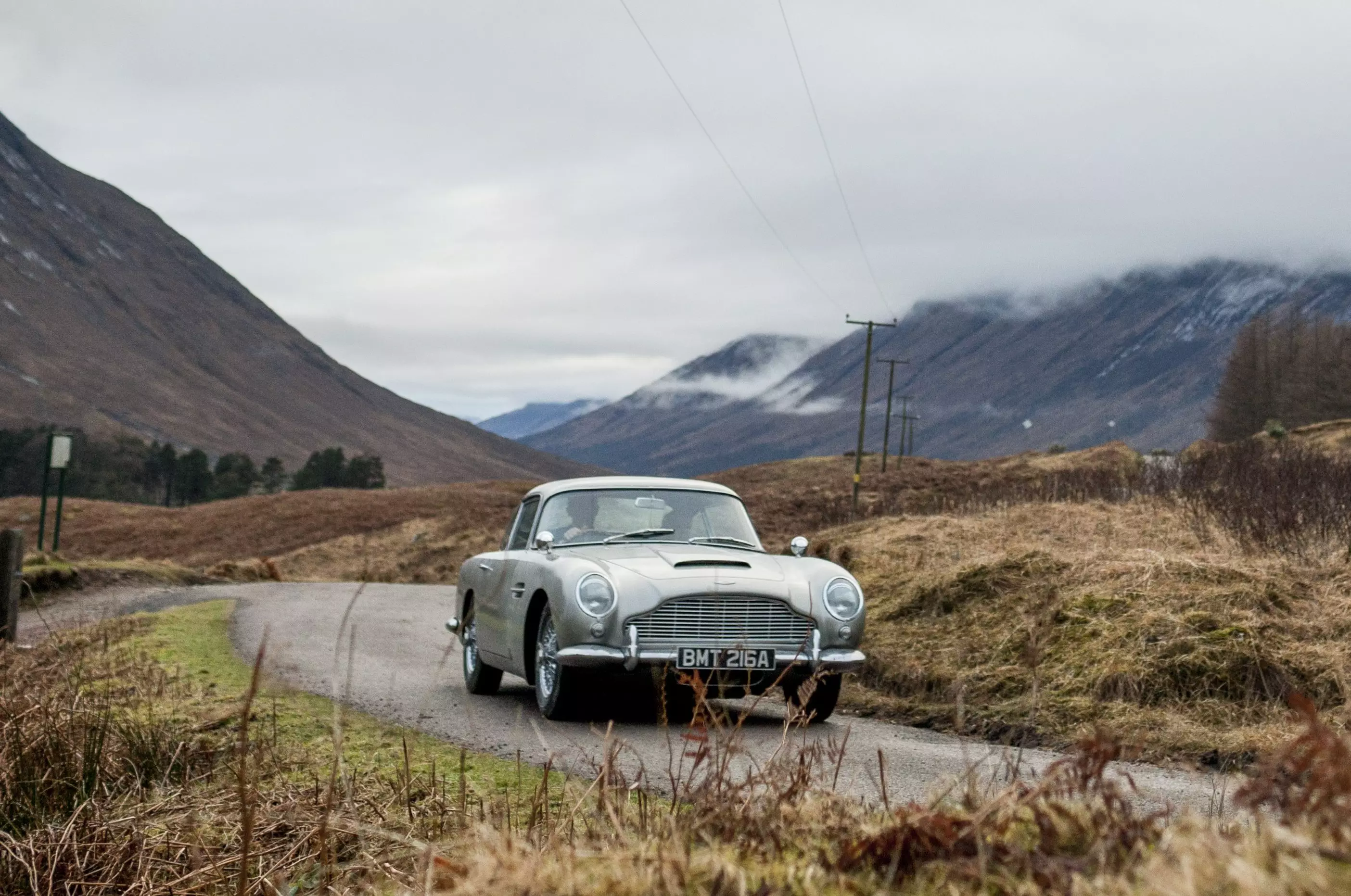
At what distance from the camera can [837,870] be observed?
2.25m

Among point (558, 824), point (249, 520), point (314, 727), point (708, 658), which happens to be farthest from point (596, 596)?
point (249, 520)

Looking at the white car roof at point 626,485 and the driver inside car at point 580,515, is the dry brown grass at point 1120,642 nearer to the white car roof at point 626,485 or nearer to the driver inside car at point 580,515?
the white car roof at point 626,485

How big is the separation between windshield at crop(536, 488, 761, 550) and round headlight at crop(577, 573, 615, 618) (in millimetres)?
1338

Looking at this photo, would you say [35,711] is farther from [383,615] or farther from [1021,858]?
[383,615]

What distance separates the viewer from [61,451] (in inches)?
1063

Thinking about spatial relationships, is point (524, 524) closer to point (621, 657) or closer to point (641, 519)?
point (641, 519)

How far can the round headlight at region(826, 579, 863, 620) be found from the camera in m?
9.12

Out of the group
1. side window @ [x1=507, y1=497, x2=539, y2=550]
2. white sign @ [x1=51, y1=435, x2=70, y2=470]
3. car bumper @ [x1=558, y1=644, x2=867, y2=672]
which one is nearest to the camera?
car bumper @ [x1=558, y1=644, x2=867, y2=672]

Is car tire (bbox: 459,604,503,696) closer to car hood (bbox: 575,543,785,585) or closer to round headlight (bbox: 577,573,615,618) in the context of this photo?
car hood (bbox: 575,543,785,585)

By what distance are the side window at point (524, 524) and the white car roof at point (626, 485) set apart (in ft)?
0.36

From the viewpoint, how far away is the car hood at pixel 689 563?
8.94m

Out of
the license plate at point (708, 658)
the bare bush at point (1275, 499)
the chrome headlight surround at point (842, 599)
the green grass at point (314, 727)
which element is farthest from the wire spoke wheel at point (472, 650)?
the bare bush at point (1275, 499)

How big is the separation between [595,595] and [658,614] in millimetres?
410

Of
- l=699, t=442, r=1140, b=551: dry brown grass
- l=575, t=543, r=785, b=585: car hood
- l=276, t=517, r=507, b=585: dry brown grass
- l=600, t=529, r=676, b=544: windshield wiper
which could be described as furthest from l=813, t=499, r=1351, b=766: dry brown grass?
l=276, t=517, r=507, b=585: dry brown grass
